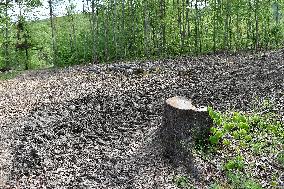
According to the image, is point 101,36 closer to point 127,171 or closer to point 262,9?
point 262,9

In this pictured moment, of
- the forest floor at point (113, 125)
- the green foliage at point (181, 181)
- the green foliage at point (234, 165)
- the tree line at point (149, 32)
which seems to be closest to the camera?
the green foliage at point (181, 181)

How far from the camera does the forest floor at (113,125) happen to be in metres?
10.8

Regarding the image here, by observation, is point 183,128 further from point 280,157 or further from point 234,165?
point 280,157

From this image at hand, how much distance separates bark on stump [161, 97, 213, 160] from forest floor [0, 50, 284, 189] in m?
0.39

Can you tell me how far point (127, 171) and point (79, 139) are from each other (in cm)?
315

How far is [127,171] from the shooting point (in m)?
11.4

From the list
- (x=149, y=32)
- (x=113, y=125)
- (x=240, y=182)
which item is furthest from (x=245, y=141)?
(x=149, y=32)

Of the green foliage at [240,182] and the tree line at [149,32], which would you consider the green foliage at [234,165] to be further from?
the tree line at [149,32]

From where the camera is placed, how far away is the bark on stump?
1149cm

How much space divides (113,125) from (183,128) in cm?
435

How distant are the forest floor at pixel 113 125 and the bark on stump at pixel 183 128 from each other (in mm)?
389

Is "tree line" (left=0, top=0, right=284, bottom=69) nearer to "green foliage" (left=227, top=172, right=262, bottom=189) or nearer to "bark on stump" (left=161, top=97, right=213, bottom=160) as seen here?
"bark on stump" (left=161, top=97, right=213, bottom=160)

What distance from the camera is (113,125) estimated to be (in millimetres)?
15555

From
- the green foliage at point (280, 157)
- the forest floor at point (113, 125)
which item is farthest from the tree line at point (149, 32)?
the green foliage at point (280, 157)
